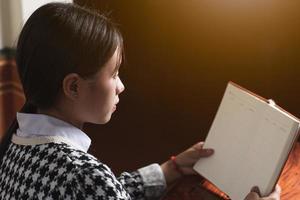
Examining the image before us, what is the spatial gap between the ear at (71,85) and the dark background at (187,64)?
23.4 inches

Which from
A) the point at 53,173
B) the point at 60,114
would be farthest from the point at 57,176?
the point at 60,114

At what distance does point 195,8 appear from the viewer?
125 centimetres

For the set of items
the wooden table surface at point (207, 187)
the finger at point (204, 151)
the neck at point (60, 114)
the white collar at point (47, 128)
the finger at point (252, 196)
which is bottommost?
the wooden table surface at point (207, 187)

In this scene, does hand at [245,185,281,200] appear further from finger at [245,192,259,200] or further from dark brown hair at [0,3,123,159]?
dark brown hair at [0,3,123,159]

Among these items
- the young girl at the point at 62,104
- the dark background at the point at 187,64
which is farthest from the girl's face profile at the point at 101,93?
the dark background at the point at 187,64

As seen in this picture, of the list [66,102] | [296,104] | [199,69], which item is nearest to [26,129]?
[66,102]

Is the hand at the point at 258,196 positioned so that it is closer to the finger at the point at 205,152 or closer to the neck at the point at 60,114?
the finger at the point at 205,152

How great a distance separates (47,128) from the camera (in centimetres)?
77

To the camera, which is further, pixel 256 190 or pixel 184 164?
pixel 184 164

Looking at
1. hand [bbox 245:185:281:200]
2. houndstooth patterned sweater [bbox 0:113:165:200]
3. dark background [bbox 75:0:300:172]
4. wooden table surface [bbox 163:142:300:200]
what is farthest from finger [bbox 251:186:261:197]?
dark background [bbox 75:0:300:172]

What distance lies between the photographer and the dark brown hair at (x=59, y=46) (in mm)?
735

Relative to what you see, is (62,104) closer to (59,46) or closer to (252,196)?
(59,46)

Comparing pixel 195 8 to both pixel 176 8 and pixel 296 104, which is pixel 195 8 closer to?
pixel 176 8

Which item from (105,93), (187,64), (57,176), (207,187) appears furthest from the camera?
(187,64)
